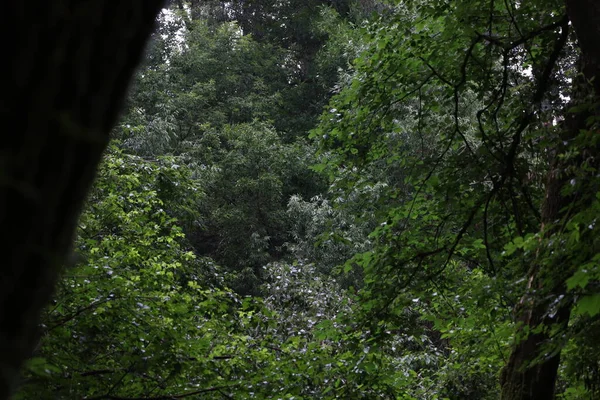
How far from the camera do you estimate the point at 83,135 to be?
0.78 m

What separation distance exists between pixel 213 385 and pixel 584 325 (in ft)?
8.25

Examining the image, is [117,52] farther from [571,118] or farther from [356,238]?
[356,238]

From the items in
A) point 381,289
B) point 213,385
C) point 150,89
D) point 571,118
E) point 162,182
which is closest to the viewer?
point 571,118

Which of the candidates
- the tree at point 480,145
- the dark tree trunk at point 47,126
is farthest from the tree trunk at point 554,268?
the dark tree trunk at point 47,126

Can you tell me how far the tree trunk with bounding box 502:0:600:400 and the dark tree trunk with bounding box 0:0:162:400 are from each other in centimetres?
300

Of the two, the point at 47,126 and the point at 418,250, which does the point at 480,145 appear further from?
the point at 47,126

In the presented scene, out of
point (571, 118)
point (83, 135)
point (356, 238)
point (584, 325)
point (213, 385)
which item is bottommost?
point (83, 135)

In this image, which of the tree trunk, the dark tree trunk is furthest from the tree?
the dark tree trunk

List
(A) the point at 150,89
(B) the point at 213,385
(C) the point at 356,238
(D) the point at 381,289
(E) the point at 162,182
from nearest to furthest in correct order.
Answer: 1. (B) the point at 213,385
2. (D) the point at 381,289
3. (E) the point at 162,182
4. (C) the point at 356,238
5. (A) the point at 150,89

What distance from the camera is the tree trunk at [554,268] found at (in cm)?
362

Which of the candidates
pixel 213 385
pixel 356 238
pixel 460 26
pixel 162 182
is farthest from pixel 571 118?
pixel 356 238

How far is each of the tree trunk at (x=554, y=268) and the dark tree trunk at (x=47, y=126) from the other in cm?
300

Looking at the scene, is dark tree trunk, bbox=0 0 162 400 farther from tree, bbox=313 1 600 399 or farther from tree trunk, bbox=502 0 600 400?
tree, bbox=313 1 600 399

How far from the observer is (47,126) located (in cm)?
74
